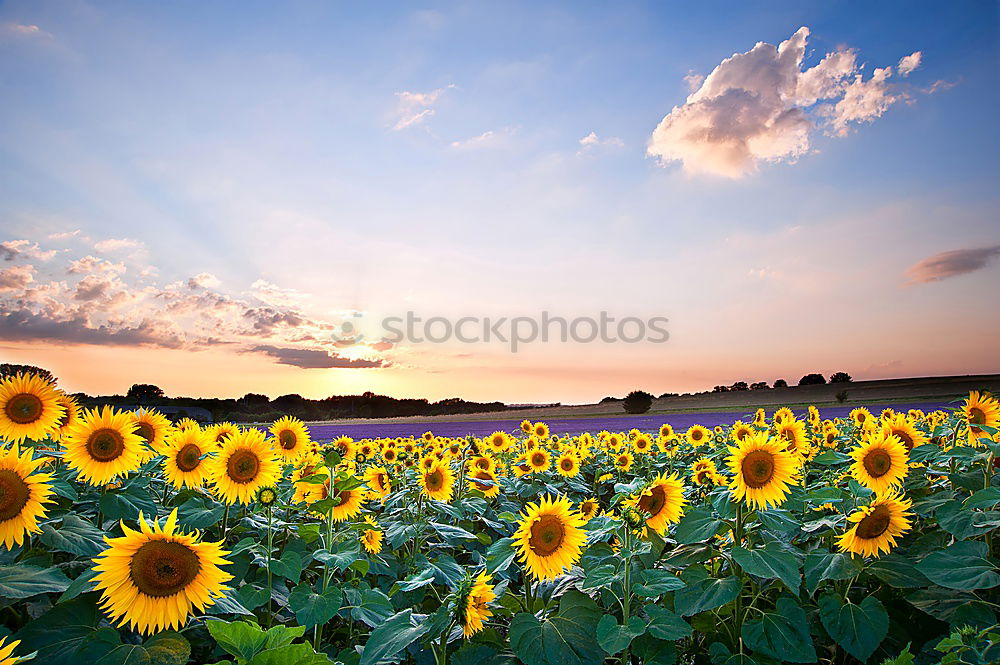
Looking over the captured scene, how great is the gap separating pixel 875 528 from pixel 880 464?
725 mm

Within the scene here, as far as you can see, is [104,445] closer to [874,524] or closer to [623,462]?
[874,524]

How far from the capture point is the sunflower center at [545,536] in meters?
2.94

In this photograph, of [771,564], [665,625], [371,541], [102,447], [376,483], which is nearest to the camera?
[665,625]

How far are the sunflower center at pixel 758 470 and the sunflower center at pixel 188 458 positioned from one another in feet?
10.5

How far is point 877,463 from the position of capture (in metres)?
3.56

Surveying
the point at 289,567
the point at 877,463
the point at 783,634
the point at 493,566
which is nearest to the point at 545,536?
the point at 493,566

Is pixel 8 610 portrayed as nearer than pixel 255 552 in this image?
Yes

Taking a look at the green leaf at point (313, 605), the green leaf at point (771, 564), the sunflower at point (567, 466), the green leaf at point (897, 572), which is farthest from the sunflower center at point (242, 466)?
the sunflower at point (567, 466)

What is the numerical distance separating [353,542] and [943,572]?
2.93 meters

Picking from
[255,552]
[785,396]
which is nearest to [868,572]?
[255,552]

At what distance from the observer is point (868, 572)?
3039mm

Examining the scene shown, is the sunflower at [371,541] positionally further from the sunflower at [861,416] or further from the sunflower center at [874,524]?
the sunflower at [861,416]

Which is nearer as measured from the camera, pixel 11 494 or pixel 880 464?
pixel 11 494

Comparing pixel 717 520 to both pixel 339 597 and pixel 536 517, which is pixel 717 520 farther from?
pixel 339 597
